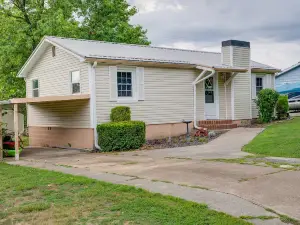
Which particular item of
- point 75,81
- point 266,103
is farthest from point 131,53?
point 266,103

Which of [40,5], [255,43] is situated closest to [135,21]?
[40,5]

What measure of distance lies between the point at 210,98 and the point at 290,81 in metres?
16.5

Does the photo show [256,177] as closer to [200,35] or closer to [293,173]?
[293,173]

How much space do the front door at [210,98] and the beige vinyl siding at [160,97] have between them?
0.56m

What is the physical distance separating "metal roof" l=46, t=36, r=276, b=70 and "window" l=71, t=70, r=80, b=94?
1009 millimetres

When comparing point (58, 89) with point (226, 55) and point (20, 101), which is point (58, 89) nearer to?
point (20, 101)

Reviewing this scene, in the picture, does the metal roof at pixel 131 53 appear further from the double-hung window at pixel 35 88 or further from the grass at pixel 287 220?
the grass at pixel 287 220

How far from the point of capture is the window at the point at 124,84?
49.5 feet

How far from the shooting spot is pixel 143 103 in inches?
617

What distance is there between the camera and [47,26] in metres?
21.5

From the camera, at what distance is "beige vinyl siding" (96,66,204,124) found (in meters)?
14.5

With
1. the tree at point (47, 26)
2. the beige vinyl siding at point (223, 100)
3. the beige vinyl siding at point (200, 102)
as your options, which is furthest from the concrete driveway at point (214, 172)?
the tree at point (47, 26)

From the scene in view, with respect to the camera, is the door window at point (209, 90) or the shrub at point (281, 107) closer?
the door window at point (209, 90)

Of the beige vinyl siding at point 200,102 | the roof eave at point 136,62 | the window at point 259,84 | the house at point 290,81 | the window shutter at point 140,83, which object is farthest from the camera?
the house at point 290,81
